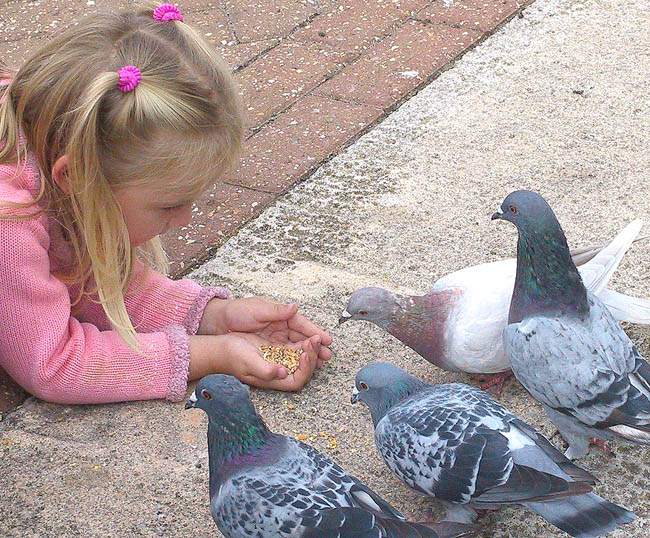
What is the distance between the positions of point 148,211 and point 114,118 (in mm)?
271

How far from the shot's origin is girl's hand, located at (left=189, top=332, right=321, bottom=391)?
273 centimetres

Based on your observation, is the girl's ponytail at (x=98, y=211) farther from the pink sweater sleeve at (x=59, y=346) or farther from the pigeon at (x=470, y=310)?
the pigeon at (x=470, y=310)

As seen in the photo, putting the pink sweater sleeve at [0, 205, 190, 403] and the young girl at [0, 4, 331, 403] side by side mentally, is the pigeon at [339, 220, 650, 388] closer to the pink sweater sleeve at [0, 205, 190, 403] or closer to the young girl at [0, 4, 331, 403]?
the young girl at [0, 4, 331, 403]

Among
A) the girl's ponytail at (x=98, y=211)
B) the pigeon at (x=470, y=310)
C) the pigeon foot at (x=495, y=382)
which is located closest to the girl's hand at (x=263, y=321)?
the pigeon at (x=470, y=310)

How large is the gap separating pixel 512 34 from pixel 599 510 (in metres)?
2.70

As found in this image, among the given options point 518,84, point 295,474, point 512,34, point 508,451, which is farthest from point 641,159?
point 295,474

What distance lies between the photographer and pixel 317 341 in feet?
9.09

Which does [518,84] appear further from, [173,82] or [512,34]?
[173,82]

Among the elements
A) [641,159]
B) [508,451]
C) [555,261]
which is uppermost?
[555,261]

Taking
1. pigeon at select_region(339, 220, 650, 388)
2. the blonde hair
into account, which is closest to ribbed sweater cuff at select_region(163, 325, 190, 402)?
the blonde hair

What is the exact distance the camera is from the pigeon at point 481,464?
2.16m

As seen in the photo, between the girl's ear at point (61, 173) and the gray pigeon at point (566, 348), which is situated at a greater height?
the girl's ear at point (61, 173)

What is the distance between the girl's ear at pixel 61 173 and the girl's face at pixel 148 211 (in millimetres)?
126

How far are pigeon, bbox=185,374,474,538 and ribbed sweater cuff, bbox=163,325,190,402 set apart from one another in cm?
43
